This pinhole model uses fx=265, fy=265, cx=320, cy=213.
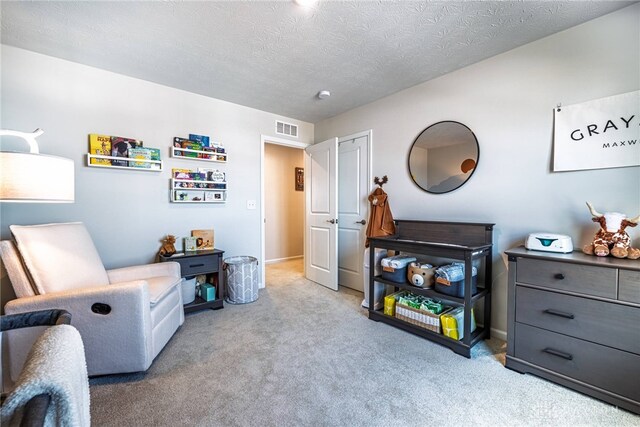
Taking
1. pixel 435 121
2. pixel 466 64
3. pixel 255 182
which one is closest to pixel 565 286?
pixel 435 121

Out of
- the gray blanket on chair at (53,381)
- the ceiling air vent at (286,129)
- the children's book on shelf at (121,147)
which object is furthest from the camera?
the ceiling air vent at (286,129)

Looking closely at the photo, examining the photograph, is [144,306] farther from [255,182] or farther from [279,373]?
[255,182]

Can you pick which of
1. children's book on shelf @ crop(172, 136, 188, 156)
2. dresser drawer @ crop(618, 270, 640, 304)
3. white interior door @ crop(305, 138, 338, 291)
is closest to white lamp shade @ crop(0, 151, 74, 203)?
Answer: children's book on shelf @ crop(172, 136, 188, 156)

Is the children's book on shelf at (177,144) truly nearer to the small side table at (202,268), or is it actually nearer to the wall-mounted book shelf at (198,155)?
the wall-mounted book shelf at (198,155)

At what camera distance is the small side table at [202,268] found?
2.66 meters

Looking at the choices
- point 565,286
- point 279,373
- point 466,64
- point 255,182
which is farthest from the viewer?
point 255,182

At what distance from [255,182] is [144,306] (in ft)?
6.88

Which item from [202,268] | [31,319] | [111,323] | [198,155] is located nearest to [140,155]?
[198,155]

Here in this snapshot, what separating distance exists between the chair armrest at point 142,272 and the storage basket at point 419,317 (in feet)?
6.80

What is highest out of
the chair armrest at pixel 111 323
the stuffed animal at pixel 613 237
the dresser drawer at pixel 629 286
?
the stuffed animal at pixel 613 237

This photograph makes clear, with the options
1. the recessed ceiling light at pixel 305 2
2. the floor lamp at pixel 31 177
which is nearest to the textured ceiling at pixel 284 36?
the recessed ceiling light at pixel 305 2

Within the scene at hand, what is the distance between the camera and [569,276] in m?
1.60

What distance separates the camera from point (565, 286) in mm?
1613

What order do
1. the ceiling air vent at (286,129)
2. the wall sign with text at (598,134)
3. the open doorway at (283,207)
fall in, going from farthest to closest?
the open doorway at (283,207) → the ceiling air vent at (286,129) → the wall sign with text at (598,134)
